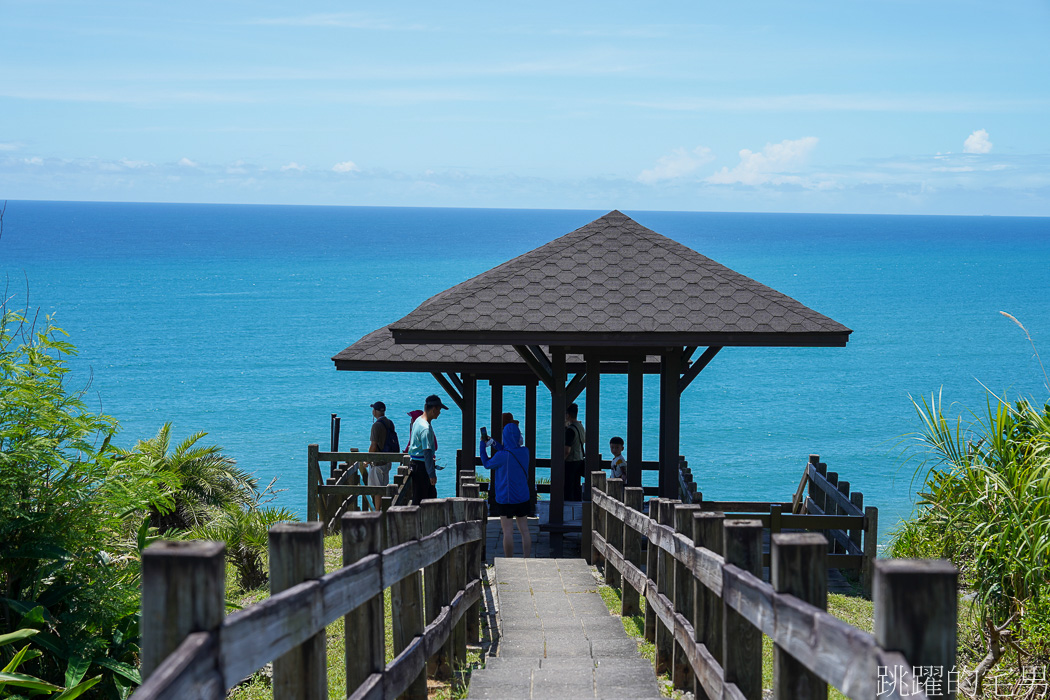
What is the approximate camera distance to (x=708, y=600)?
15.5 ft

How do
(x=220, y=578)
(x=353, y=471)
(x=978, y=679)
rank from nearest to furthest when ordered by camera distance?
(x=220, y=578)
(x=978, y=679)
(x=353, y=471)

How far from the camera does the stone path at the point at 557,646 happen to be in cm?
549

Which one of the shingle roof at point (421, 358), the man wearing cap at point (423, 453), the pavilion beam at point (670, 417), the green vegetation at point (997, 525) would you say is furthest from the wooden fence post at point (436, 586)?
the shingle roof at point (421, 358)

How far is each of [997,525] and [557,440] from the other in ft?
19.4

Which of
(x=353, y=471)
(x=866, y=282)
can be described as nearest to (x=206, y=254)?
(x=866, y=282)

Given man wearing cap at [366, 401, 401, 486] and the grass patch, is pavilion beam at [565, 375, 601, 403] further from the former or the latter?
the grass patch

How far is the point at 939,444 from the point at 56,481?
678 cm

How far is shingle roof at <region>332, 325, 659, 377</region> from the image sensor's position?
13.9 meters

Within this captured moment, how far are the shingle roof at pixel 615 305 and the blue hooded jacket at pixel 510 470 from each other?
3.48 ft

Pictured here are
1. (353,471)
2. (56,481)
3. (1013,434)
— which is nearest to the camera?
(56,481)

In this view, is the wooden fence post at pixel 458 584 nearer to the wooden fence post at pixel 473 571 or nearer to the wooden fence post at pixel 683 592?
the wooden fence post at pixel 473 571

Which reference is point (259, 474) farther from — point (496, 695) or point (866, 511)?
point (496, 695)

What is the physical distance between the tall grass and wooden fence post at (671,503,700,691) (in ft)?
7.68

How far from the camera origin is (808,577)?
3094 mm
